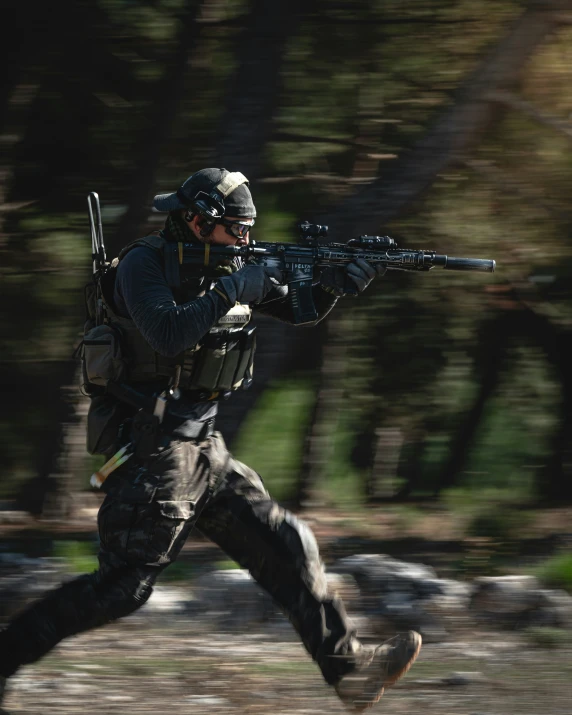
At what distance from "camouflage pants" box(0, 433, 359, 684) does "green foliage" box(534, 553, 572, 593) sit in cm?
196

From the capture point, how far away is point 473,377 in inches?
272

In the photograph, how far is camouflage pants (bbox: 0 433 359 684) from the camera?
12.1ft

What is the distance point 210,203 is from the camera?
145 inches

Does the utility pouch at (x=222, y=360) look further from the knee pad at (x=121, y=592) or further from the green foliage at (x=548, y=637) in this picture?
the green foliage at (x=548, y=637)

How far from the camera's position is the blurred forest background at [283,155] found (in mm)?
6094

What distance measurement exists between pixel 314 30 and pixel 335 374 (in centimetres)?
188

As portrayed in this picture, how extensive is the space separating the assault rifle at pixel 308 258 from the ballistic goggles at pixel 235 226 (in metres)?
0.05

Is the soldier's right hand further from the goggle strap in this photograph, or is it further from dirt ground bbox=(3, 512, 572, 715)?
dirt ground bbox=(3, 512, 572, 715)

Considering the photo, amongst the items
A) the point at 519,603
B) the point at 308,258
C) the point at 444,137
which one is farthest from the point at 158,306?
the point at 444,137

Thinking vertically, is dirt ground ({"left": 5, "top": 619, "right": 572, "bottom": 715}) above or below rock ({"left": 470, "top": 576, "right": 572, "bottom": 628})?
above

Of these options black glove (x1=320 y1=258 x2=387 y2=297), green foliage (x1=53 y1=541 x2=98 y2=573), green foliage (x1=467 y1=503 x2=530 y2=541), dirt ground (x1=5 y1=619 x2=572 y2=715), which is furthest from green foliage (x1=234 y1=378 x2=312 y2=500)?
black glove (x1=320 y1=258 x2=387 y2=297)

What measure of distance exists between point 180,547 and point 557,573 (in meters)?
2.38

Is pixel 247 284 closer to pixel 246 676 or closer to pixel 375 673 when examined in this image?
pixel 375 673

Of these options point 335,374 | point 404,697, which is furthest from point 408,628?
point 335,374
